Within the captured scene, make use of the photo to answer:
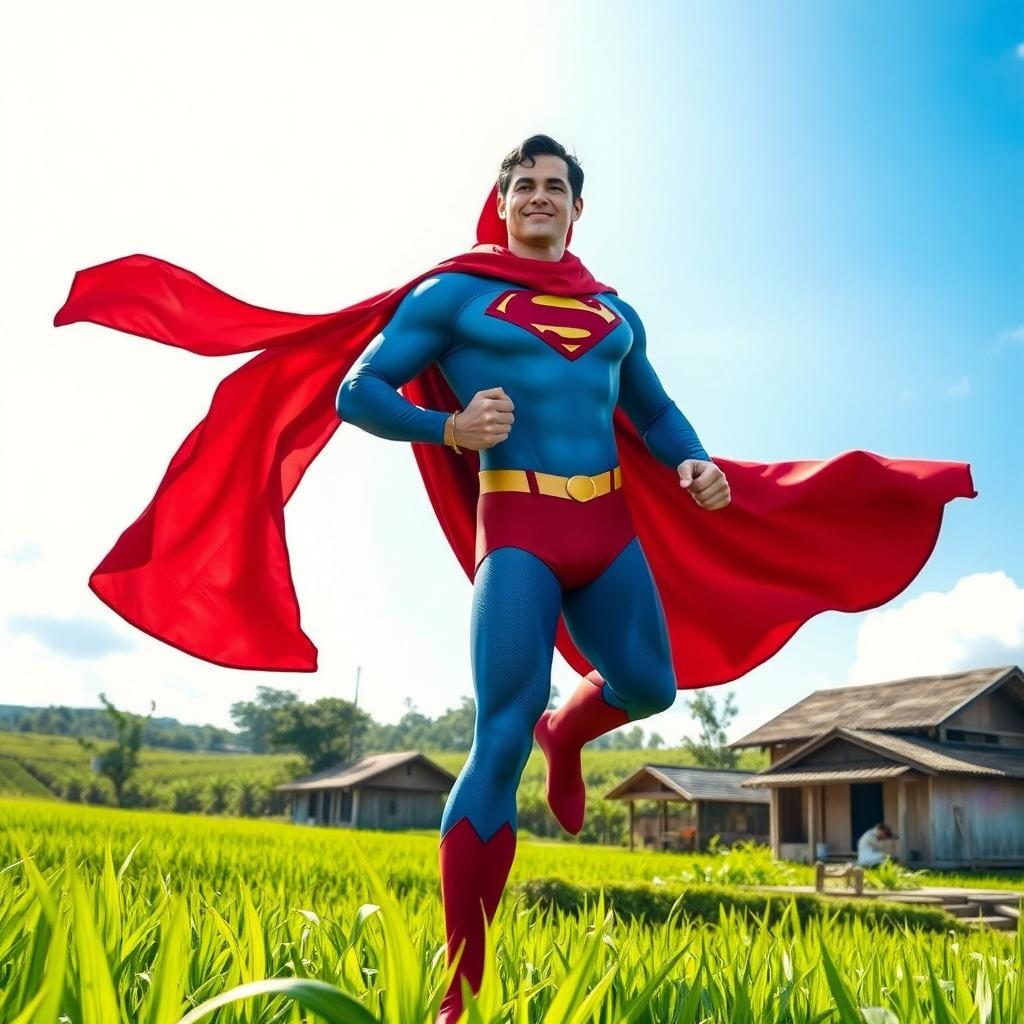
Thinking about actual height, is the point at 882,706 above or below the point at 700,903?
above

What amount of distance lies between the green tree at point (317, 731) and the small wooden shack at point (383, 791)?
1017 cm

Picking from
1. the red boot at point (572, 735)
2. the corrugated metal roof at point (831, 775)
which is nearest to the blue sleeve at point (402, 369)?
the red boot at point (572, 735)

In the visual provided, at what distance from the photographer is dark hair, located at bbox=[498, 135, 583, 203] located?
3416mm

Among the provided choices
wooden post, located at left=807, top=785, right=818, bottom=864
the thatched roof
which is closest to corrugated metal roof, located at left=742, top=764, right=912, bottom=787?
the thatched roof

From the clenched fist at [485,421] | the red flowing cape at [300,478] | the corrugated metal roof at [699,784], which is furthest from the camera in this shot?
the corrugated metal roof at [699,784]

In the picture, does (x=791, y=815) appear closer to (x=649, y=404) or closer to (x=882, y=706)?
(x=882, y=706)

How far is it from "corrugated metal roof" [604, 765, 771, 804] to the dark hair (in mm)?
30136

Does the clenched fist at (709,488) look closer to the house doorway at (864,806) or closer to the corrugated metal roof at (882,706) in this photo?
the corrugated metal roof at (882,706)

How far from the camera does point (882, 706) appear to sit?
89.2 ft

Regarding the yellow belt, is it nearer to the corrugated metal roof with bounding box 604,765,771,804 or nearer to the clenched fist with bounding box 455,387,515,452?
the clenched fist with bounding box 455,387,515,452

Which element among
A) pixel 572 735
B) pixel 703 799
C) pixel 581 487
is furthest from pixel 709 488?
pixel 703 799

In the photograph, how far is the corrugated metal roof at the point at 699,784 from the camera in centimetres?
3228

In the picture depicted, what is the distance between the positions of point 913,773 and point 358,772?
99.3 ft

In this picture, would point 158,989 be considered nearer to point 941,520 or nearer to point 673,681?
point 673,681
